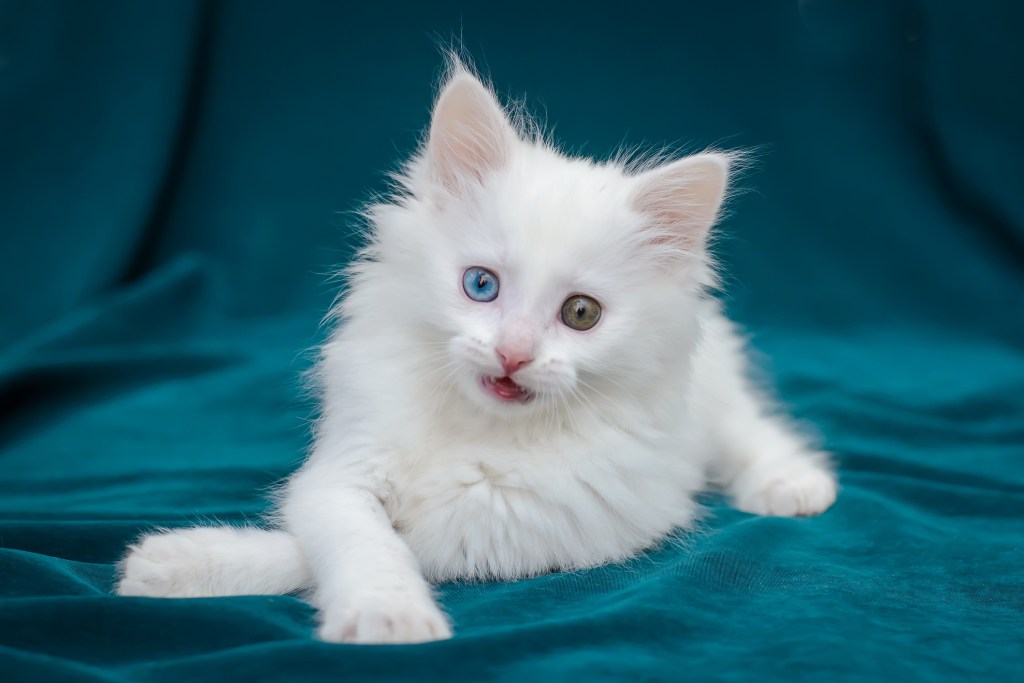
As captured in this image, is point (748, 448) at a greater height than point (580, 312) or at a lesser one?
greater

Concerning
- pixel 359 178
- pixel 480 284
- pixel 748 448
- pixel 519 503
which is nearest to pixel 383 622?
pixel 519 503

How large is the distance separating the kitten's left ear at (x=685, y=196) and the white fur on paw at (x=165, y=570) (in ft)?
3.72

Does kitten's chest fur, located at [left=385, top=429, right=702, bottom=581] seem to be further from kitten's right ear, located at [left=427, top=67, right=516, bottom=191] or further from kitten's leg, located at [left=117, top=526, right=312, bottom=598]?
kitten's right ear, located at [left=427, top=67, right=516, bottom=191]

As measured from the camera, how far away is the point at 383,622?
64.9 inches

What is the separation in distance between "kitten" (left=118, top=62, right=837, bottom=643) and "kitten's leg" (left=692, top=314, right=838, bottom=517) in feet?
1.25

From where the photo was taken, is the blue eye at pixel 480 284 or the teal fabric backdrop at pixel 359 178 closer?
the blue eye at pixel 480 284

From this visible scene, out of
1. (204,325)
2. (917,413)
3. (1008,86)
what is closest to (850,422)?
(917,413)

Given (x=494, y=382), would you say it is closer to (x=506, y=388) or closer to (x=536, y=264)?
(x=506, y=388)

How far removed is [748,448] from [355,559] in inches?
53.6

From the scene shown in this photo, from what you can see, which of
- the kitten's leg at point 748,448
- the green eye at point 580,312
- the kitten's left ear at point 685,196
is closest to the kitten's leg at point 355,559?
the green eye at point 580,312

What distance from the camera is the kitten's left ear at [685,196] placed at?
6.81 feet

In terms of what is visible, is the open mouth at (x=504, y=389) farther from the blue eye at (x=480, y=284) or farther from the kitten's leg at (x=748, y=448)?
the kitten's leg at (x=748, y=448)

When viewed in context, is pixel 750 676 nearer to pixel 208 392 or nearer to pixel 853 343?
pixel 208 392

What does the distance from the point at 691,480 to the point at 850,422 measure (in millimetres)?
A: 1272
